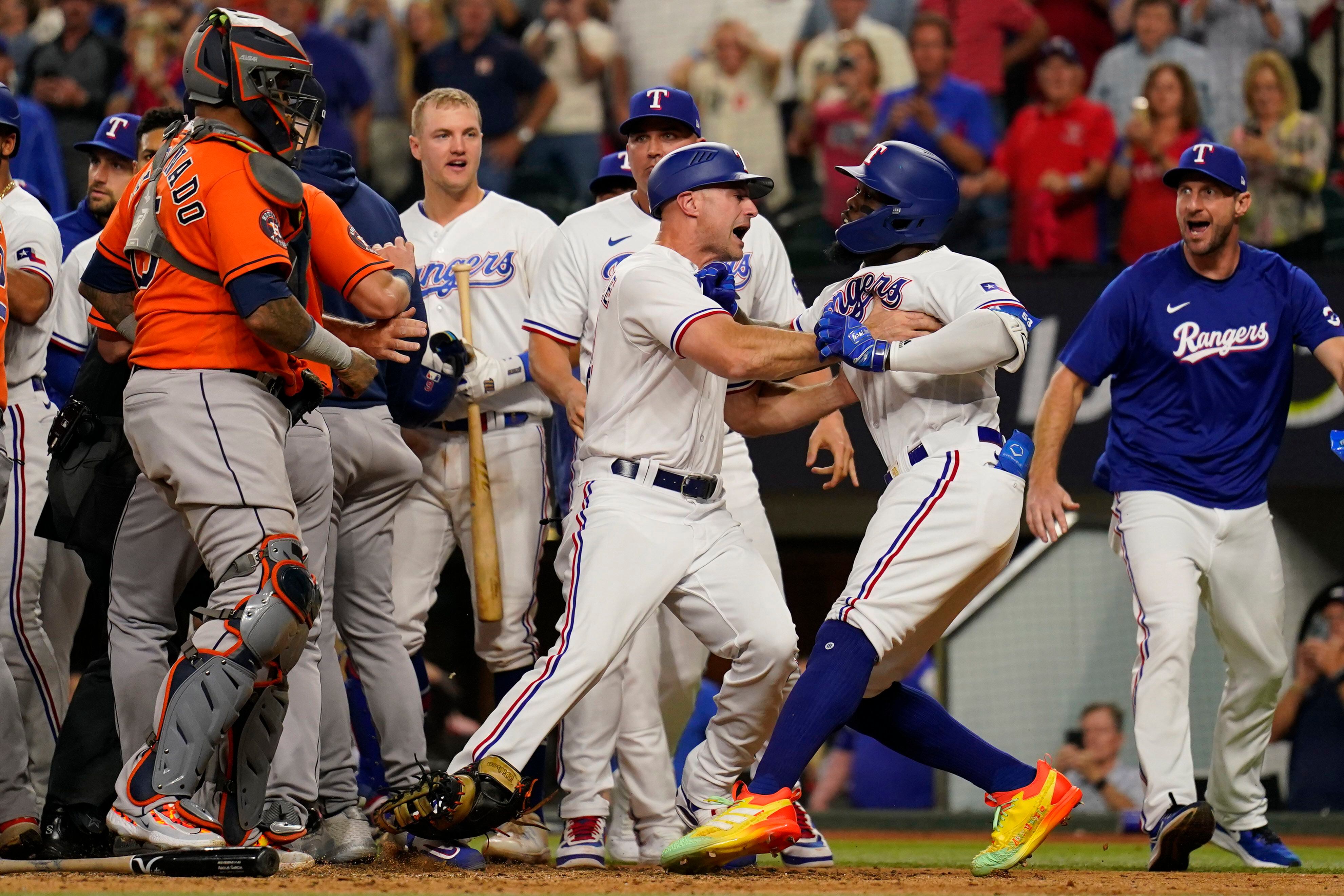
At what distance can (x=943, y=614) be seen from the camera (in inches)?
175

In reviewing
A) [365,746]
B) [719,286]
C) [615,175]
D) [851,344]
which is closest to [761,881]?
[851,344]

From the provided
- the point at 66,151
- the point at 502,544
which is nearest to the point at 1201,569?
the point at 502,544

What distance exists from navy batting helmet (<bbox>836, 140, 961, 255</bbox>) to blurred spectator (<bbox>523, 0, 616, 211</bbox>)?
16.4 ft

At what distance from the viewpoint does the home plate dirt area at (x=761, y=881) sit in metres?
3.62

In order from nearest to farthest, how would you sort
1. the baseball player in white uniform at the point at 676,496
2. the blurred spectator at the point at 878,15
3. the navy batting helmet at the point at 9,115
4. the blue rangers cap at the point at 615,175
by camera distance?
the baseball player in white uniform at the point at 676,496 → the navy batting helmet at the point at 9,115 → the blue rangers cap at the point at 615,175 → the blurred spectator at the point at 878,15

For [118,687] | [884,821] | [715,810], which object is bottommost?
[884,821]

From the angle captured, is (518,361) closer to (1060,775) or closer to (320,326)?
(320,326)

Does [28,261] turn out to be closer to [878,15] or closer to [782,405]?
[782,405]

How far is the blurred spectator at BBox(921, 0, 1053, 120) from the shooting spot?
9289mm

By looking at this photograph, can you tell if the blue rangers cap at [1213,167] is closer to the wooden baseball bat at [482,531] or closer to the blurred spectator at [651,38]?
the wooden baseball bat at [482,531]

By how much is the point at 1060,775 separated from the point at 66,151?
7.86 m

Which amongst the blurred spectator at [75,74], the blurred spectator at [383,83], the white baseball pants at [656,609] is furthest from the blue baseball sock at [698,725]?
the blurred spectator at [75,74]

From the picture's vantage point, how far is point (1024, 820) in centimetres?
428

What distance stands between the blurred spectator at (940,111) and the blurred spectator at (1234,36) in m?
1.20
